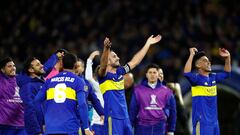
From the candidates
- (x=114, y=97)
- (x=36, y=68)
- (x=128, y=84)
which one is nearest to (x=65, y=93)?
(x=114, y=97)

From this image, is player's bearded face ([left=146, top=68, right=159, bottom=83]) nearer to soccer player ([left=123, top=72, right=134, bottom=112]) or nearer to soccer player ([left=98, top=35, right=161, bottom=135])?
soccer player ([left=123, top=72, right=134, bottom=112])

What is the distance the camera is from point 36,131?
1437cm

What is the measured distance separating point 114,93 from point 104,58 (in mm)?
842

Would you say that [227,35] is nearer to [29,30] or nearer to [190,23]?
[190,23]

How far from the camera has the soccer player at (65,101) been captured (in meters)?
12.6

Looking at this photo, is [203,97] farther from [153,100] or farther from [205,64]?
[153,100]

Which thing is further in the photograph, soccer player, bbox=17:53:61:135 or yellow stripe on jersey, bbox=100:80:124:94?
yellow stripe on jersey, bbox=100:80:124:94

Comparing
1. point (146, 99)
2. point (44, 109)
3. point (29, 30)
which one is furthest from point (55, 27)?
point (44, 109)

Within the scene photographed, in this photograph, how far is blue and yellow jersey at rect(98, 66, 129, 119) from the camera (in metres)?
14.4

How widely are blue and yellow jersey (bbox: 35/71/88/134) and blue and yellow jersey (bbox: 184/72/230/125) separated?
275cm

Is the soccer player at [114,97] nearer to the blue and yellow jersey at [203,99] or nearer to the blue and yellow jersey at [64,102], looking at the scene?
the blue and yellow jersey at [203,99]

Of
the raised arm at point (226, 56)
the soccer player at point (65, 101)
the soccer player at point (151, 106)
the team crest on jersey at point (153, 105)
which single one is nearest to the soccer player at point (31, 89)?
the soccer player at point (65, 101)

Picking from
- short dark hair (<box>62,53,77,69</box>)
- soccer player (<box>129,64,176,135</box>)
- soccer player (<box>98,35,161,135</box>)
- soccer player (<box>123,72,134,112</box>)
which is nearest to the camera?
short dark hair (<box>62,53,77,69</box>)

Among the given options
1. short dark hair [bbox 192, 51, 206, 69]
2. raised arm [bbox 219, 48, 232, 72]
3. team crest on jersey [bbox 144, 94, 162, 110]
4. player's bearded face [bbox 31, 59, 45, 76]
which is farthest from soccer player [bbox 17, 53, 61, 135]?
raised arm [bbox 219, 48, 232, 72]
